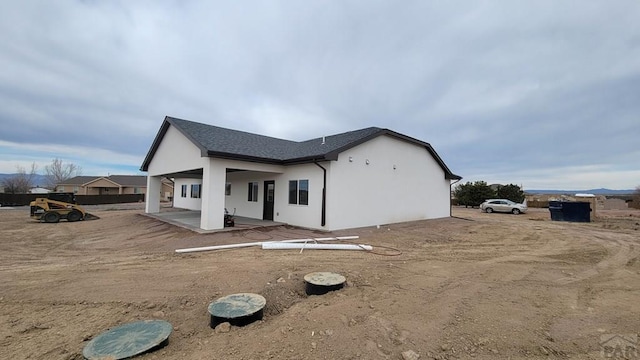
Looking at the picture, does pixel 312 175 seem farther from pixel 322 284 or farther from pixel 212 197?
pixel 322 284

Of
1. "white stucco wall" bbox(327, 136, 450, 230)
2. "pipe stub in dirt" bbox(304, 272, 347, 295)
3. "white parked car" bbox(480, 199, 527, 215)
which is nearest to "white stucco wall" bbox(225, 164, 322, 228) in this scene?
"white stucco wall" bbox(327, 136, 450, 230)

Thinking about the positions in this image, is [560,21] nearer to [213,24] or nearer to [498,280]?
[498,280]

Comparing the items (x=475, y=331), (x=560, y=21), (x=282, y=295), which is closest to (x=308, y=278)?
(x=282, y=295)

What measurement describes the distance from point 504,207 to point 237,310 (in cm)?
2797

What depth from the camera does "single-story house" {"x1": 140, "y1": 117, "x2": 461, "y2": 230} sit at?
442 inches

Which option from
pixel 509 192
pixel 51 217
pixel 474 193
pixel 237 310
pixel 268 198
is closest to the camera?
pixel 237 310

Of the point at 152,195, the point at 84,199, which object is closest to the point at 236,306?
the point at 152,195

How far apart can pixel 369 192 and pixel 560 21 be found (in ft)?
29.7

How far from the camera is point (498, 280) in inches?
213

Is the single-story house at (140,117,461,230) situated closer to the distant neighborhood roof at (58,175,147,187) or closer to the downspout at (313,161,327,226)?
the downspout at (313,161,327,226)

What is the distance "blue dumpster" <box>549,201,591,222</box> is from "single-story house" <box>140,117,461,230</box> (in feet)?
27.0

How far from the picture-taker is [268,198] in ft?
47.7

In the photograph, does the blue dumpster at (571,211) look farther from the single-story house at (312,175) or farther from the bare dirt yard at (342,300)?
the bare dirt yard at (342,300)

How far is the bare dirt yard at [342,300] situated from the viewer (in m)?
3.06
